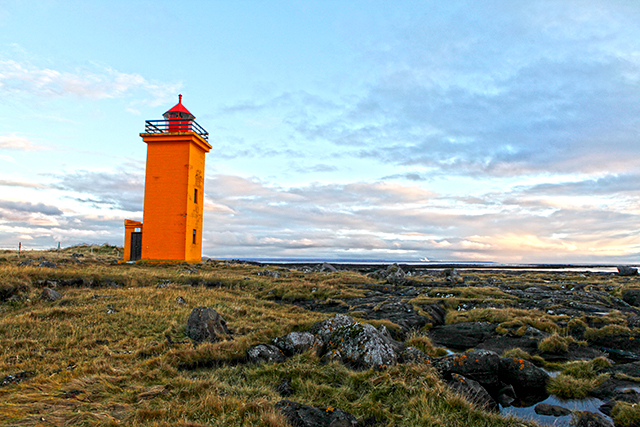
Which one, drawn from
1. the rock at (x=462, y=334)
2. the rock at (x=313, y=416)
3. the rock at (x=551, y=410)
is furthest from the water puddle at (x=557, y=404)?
the rock at (x=462, y=334)

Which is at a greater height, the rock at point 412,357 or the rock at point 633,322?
the rock at point 412,357

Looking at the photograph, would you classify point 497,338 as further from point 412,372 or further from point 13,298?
point 13,298

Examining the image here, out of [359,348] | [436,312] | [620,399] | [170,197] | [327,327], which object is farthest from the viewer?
[170,197]

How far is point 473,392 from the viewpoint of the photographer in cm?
820

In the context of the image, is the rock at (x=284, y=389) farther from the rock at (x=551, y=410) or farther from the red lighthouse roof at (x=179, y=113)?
→ the red lighthouse roof at (x=179, y=113)

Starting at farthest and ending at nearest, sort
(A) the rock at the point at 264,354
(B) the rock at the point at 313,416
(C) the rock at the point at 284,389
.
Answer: (A) the rock at the point at 264,354, (C) the rock at the point at 284,389, (B) the rock at the point at 313,416

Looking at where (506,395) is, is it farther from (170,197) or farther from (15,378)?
(170,197)

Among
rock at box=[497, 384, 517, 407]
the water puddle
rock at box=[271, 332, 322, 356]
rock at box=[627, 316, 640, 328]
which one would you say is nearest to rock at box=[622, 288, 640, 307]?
rock at box=[627, 316, 640, 328]

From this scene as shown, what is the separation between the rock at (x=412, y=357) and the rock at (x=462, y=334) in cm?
443

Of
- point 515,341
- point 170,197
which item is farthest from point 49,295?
point 170,197

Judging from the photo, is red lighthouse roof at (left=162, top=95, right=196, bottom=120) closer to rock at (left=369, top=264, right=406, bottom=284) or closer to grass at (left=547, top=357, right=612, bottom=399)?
rock at (left=369, top=264, right=406, bottom=284)

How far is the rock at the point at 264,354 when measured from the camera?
9.98 meters

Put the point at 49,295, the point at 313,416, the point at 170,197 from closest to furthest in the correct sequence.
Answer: the point at 313,416
the point at 49,295
the point at 170,197

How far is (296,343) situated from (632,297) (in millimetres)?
28376
